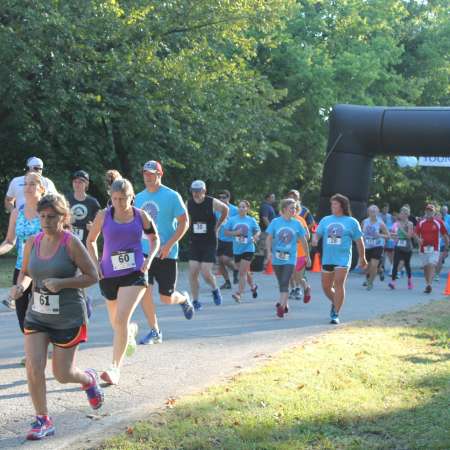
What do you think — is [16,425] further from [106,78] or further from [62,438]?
[106,78]

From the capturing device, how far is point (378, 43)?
35.7m

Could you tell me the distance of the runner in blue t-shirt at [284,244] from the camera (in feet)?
41.3

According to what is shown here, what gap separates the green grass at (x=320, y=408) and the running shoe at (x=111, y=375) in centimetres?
82

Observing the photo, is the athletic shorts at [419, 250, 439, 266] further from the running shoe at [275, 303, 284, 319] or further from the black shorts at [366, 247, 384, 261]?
the running shoe at [275, 303, 284, 319]

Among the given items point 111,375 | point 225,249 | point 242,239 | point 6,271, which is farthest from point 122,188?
point 6,271

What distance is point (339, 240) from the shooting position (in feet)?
39.9

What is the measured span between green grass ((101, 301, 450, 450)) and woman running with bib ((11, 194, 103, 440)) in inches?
23.9

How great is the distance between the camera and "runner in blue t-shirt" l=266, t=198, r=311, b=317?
12.6 m

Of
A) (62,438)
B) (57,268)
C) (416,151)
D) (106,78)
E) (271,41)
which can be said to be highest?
(271,41)

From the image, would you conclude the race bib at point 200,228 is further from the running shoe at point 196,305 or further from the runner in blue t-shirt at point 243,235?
the runner in blue t-shirt at point 243,235

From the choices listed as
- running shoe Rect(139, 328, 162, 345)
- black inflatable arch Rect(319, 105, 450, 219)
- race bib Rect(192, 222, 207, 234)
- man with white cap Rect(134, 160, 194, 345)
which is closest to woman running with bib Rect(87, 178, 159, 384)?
man with white cap Rect(134, 160, 194, 345)

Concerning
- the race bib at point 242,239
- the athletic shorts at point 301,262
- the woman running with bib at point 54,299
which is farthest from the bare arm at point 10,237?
the race bib at point 242,239

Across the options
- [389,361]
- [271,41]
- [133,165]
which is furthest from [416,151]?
[389,361]

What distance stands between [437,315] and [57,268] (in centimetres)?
852
